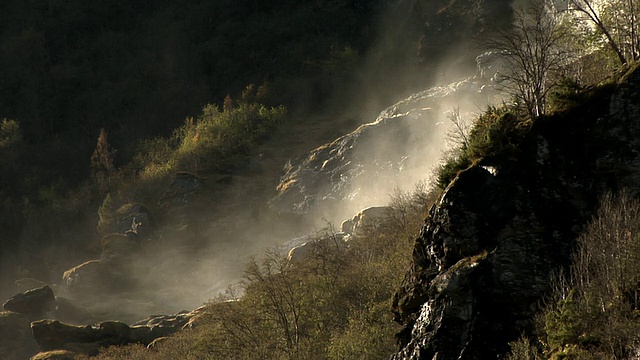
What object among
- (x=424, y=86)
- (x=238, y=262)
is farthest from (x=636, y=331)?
(x=424, y=86)

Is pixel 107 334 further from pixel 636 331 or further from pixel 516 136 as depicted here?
pixel 636 331

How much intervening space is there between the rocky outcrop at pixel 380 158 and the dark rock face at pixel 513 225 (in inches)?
1675

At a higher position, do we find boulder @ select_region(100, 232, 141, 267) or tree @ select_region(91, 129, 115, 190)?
tree @ select_region(91, 129, 115, 190)

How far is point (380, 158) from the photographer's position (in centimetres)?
7056

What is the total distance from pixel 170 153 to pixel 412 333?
7764cm

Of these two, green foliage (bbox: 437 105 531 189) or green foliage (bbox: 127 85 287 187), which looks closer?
green foliage (bbox: 437 105 531 189)

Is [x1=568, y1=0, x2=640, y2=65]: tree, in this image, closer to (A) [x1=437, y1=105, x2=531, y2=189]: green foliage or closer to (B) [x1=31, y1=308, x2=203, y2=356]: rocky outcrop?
(A) [x1=437, y1=105, x2=531, y2=189]: green foliage

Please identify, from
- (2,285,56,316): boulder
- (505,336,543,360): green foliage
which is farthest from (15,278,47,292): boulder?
(505,336,543,360): green foliage

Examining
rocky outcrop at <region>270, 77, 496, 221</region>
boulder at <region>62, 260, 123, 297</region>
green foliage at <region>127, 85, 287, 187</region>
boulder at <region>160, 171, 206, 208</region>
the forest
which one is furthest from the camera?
green foliage at <region>127, 85, 287, 187</region>

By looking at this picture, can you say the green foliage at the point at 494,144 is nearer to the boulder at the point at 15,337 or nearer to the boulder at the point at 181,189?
the boulder at the point at 15,337

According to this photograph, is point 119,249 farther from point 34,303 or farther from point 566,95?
point 566,95

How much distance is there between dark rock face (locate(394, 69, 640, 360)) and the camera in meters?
20.2

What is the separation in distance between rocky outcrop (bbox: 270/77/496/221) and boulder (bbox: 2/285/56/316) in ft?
79.4

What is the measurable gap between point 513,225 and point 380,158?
→ 49.7 meters
